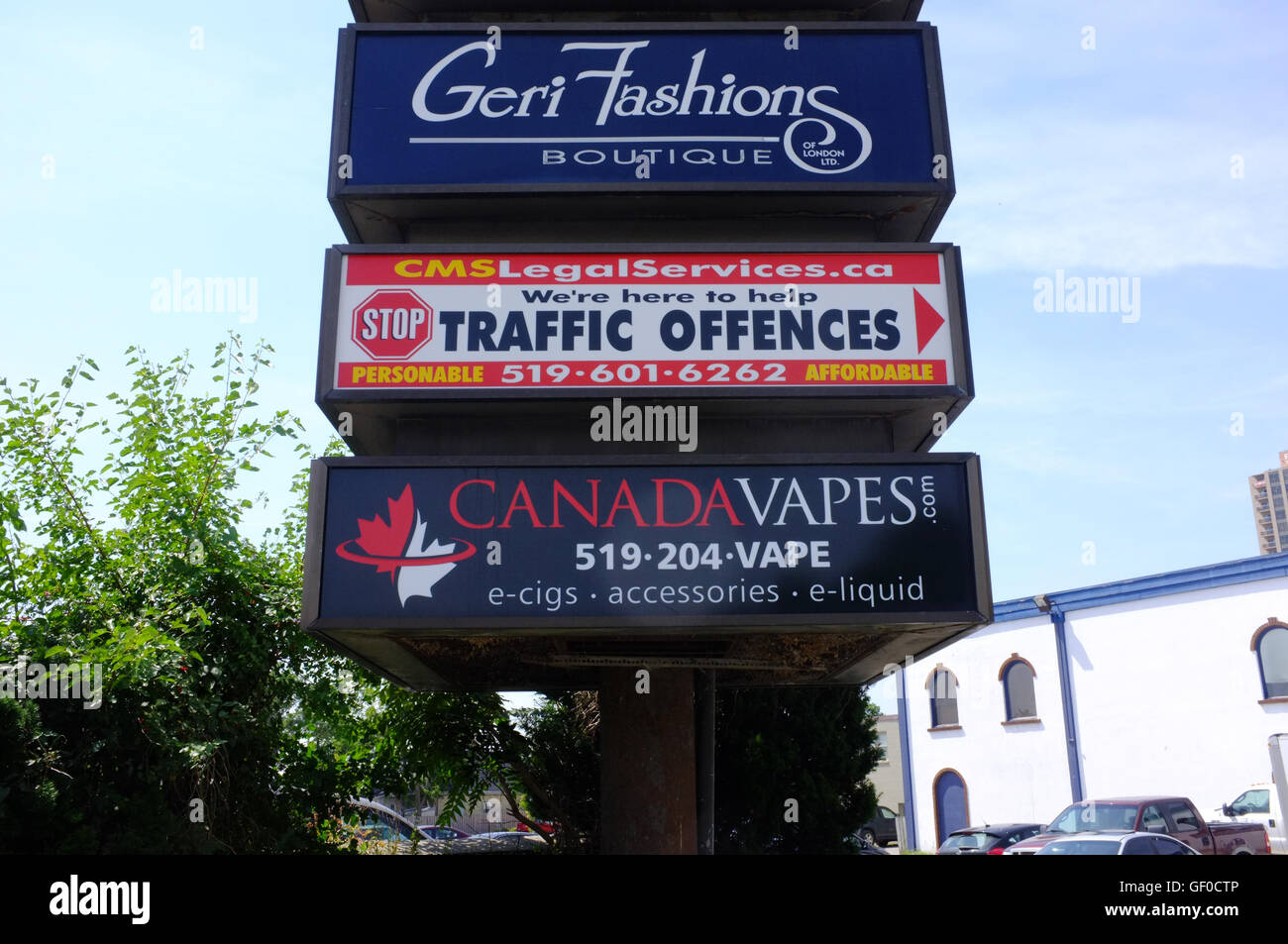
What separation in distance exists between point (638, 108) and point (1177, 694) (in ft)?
75.0

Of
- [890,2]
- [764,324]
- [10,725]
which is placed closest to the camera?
[764,324]

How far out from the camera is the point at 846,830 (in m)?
16.1

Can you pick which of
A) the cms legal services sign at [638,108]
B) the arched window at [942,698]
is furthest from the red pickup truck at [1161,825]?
the arched window at [942,698]

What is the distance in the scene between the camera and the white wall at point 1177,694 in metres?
24.7

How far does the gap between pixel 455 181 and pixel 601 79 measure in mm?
1683

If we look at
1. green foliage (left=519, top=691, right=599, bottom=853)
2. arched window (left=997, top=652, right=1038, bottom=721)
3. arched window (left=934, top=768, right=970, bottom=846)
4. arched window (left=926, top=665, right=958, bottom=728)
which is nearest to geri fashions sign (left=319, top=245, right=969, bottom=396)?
green foliage (left=519, top=691, right=599, bottom=853)

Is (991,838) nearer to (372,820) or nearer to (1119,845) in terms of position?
(1119,845)

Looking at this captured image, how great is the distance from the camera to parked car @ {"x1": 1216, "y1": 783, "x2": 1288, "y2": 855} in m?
20.6

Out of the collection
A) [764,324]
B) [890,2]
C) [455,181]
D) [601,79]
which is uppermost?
[890,2]

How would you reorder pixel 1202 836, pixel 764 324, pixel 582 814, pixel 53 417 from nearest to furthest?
pixel 764 324 < pixel 53 417 < pixel 582 814 < pixel 1202 836

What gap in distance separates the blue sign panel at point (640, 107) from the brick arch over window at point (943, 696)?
25.5m

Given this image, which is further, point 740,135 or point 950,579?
point 740,135

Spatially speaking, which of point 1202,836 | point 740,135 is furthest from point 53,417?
point 1202,836
